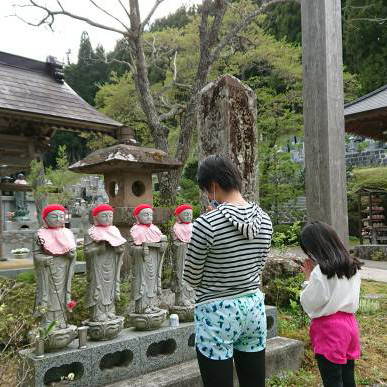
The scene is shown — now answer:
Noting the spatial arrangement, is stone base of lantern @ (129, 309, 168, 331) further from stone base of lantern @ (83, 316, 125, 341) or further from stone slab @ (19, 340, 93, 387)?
stone slab @ (19, 340, 93, 387)

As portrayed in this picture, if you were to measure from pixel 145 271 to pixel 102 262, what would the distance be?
443mm

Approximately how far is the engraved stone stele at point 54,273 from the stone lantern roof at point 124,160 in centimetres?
307

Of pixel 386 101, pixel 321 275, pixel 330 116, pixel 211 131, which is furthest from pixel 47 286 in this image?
pixel 386 101

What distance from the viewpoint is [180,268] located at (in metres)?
3.80

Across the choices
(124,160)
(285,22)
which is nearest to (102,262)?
(124,160)

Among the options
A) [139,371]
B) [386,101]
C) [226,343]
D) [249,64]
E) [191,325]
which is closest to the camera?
[226,343]

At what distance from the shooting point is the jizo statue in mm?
2949

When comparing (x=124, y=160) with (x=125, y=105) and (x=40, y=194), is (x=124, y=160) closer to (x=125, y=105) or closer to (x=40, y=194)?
(x=40, y=194)

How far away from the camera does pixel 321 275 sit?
2275 millimetres

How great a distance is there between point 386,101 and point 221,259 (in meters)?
9.27

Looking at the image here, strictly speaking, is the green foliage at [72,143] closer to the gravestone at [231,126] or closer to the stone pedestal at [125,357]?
the gravestone at [231,126]

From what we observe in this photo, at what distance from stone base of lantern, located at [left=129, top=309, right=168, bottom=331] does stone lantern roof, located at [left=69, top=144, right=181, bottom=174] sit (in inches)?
116

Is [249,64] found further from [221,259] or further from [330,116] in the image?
[221,259]

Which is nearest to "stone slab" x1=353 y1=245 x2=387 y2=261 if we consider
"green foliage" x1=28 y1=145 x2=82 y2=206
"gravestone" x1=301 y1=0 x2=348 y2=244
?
"green foliage" x1=28 y1=145 x2=82 y2=206
